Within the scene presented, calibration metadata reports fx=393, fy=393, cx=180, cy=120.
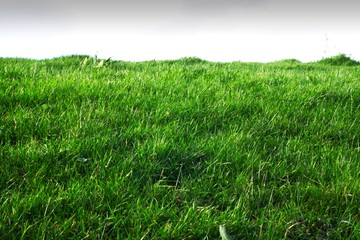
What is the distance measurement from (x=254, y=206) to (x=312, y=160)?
0.87m

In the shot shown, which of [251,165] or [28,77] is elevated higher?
[28,77]

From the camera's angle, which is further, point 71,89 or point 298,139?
point 71,89

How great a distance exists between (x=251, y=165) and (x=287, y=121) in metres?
1.13

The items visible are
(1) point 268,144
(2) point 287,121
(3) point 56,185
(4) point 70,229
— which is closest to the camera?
(4) point 70,229

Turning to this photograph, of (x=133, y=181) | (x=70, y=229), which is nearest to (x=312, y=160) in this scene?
(x=133, y=181)

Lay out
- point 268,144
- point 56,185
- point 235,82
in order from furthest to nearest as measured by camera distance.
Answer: point 235,82
point 268,144
point 56,185

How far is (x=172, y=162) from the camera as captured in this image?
3057 mm

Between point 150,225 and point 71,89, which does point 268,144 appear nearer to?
point 150,225

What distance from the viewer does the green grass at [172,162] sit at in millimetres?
2381

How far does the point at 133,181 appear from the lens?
2.72m

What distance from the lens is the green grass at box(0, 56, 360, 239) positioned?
93.7 inches

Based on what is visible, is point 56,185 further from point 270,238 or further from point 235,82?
point 235,82

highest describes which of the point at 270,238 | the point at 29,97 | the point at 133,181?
the point at 29,97

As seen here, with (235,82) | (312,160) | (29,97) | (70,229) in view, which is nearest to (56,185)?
(70,229)
